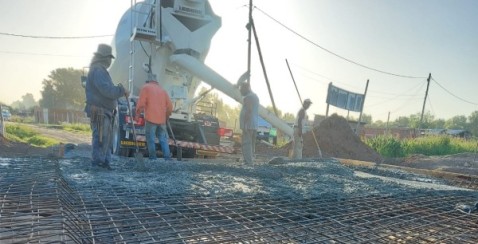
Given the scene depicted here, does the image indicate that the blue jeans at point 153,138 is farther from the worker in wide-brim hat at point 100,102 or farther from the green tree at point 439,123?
the green tree at point 439,123

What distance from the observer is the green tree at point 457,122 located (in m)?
A: 75.4

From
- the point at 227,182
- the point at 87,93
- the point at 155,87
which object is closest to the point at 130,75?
the point at 155,87

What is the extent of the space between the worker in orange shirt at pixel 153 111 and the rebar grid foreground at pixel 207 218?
8.17ft

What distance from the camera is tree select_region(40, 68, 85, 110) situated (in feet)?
197

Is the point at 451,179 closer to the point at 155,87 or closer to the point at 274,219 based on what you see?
the point at 274,219

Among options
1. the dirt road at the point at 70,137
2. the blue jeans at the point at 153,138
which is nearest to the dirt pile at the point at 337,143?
the blue jeans at the point at 153,138

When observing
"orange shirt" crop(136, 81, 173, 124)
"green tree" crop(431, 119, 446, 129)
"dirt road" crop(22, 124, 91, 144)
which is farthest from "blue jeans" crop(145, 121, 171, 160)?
"green tree" crop(431, 119, 446, 129)

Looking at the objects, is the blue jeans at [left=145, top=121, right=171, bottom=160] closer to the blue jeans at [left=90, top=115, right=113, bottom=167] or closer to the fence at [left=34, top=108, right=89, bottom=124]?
the blue jeans at [left=90, top=115, right=113, bottom=167]

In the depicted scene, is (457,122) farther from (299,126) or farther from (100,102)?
(100,102)

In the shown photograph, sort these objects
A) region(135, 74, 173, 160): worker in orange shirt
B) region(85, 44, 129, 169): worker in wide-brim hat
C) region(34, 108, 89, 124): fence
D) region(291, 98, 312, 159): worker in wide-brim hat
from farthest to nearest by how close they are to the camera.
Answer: region(34, 108, 89, 124): fence, region(291, 98, 312, 159): worker in wide-brim hat, region(135, 74, 173, 160): worker in orange shirt, region(85, 44, 129, 169): worker in wide-brim hat

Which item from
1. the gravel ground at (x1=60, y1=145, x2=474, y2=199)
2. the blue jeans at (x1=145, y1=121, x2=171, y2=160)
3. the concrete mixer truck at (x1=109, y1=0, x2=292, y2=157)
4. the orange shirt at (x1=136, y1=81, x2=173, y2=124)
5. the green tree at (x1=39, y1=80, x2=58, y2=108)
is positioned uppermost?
the green tree at (x1=39, y1=80, x2=58, y2=108)

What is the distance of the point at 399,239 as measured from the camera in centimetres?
205

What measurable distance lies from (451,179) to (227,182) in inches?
156

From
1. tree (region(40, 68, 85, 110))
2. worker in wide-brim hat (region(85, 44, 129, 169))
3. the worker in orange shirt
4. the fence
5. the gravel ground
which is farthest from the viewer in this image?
tree (region(40, 68, 85, 110))
